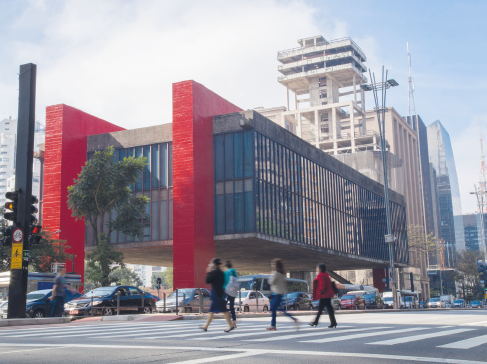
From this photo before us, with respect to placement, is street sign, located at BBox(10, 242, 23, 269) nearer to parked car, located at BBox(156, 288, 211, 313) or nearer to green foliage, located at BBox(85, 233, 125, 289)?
parked car, located at BBox(156, 288, 211, 313)

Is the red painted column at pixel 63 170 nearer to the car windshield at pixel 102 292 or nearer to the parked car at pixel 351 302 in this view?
the car windshield at pixel 102 292

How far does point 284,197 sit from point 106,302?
71.3 feet

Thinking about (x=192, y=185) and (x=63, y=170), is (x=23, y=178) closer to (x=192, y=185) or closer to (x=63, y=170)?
(x=192, y=185)

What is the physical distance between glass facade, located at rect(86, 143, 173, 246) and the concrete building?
3.1 inches

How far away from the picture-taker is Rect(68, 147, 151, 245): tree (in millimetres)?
33000

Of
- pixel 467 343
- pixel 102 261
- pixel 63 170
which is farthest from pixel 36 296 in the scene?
pixel 63 170

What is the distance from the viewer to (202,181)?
37.8 m

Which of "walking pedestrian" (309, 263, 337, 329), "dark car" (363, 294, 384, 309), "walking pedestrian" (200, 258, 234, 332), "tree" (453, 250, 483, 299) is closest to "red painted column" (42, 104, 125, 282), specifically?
"dark car" (363, 294, 384, 309)

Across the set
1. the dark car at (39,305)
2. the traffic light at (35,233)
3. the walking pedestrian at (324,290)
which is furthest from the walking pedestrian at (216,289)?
the dark car at (39,305)

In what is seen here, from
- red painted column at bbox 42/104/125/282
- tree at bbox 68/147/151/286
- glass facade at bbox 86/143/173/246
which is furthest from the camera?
glass facade at bbox 86/143/173/246

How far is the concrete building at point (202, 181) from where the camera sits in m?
37.2

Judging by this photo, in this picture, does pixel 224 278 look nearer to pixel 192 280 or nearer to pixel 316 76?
pixel 192 280

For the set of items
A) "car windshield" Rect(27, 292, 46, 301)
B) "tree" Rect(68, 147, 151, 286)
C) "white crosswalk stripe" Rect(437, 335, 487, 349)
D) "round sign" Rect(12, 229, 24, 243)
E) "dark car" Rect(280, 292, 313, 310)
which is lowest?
"dark car" Rect(280, 292, 313, 310)

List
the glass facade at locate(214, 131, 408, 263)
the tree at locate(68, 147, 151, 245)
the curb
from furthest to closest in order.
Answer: the glass facade at locate(214, 131, 408, 263), the tree at locate(68, 147, 151, 245), the curb
